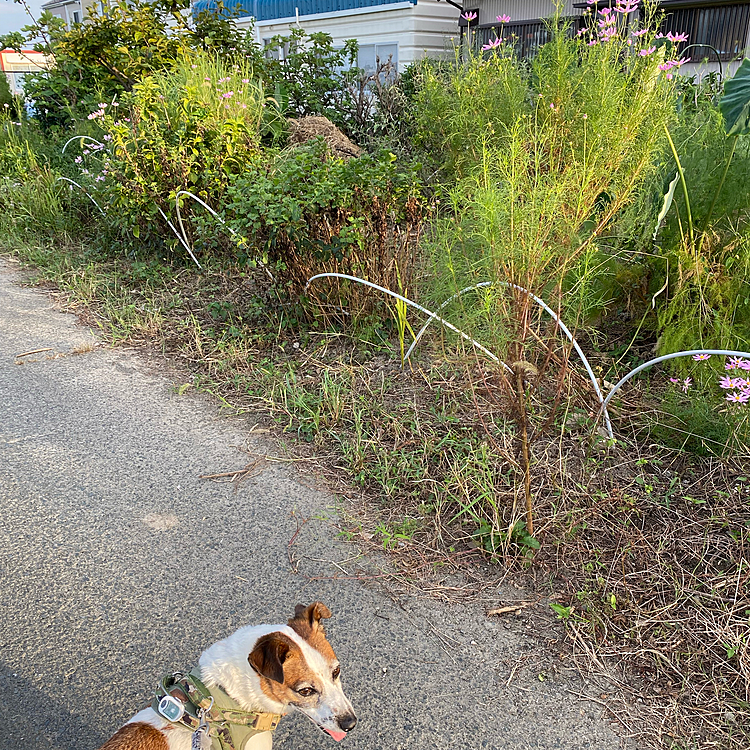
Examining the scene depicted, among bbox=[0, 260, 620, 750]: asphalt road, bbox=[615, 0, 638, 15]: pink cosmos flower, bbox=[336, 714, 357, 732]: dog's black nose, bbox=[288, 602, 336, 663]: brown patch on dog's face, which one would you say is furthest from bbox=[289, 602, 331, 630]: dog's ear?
bbox=[615, 0, 638, 15]: pink cosmos flower

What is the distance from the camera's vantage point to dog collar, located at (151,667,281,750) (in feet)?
5.29

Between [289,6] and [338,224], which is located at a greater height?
[289,6]

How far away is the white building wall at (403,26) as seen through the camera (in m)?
10.9

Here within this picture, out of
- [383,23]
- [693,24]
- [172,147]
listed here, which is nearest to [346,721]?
[172,147]

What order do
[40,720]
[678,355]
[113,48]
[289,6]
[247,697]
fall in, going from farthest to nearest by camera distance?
1. [289,6]
2. [113,48]
3. [678,355]
4. [40,720]
5. [247,697]

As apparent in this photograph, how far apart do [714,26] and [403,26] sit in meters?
4.84

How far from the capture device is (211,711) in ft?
5.41

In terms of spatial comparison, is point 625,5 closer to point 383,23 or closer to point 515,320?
point 515,320

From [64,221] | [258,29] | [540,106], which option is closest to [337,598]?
[540,106]

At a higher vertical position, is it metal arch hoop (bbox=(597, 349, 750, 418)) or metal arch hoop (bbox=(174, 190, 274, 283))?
metal arch hoop (bbox=(174, 190, 274, 283))

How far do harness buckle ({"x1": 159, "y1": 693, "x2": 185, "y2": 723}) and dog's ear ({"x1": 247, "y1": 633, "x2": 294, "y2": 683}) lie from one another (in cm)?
20

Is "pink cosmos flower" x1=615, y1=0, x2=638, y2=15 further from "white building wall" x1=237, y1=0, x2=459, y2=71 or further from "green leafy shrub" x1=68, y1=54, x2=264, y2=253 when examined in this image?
"white building wall" x1=237, y1=0, x2=459, y2=71

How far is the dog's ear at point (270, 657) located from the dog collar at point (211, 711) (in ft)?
0.49

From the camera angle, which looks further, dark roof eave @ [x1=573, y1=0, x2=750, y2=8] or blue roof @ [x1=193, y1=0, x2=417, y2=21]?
blue roof @ [x1=193, y1=0, x2=417, y2=21]
